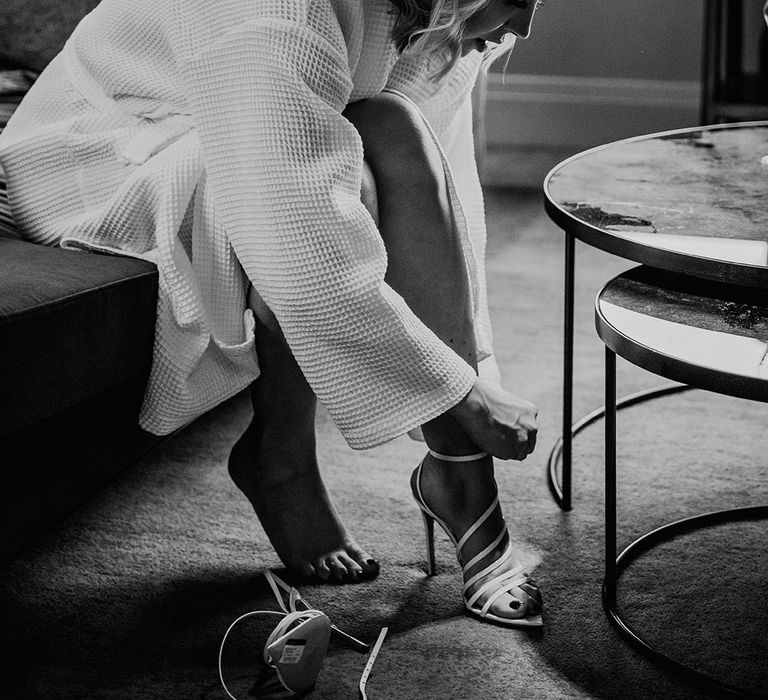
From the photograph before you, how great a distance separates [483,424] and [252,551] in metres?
0.38

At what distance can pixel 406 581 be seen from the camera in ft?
4.12

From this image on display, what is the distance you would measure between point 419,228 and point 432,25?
21cm

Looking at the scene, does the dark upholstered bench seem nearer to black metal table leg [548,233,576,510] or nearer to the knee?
the knee

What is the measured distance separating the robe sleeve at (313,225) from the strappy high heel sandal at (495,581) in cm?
15

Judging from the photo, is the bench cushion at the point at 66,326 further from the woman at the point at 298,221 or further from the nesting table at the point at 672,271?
the nesting table at the point at 672,271

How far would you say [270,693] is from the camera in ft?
3.49

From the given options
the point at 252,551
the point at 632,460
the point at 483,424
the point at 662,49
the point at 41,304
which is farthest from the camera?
the point at 662,49

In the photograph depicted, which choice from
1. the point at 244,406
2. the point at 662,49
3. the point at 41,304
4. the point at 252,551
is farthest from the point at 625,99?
the point at 41,304

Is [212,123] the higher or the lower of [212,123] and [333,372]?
the higher

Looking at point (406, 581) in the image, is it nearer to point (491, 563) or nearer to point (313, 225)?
point (491, 563)

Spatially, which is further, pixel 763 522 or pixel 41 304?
pixel 763 522

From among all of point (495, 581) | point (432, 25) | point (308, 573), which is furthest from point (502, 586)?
point (432, 25)

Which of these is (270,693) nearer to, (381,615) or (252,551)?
(381,615)

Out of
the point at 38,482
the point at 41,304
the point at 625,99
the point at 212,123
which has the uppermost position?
the point at 212,123
